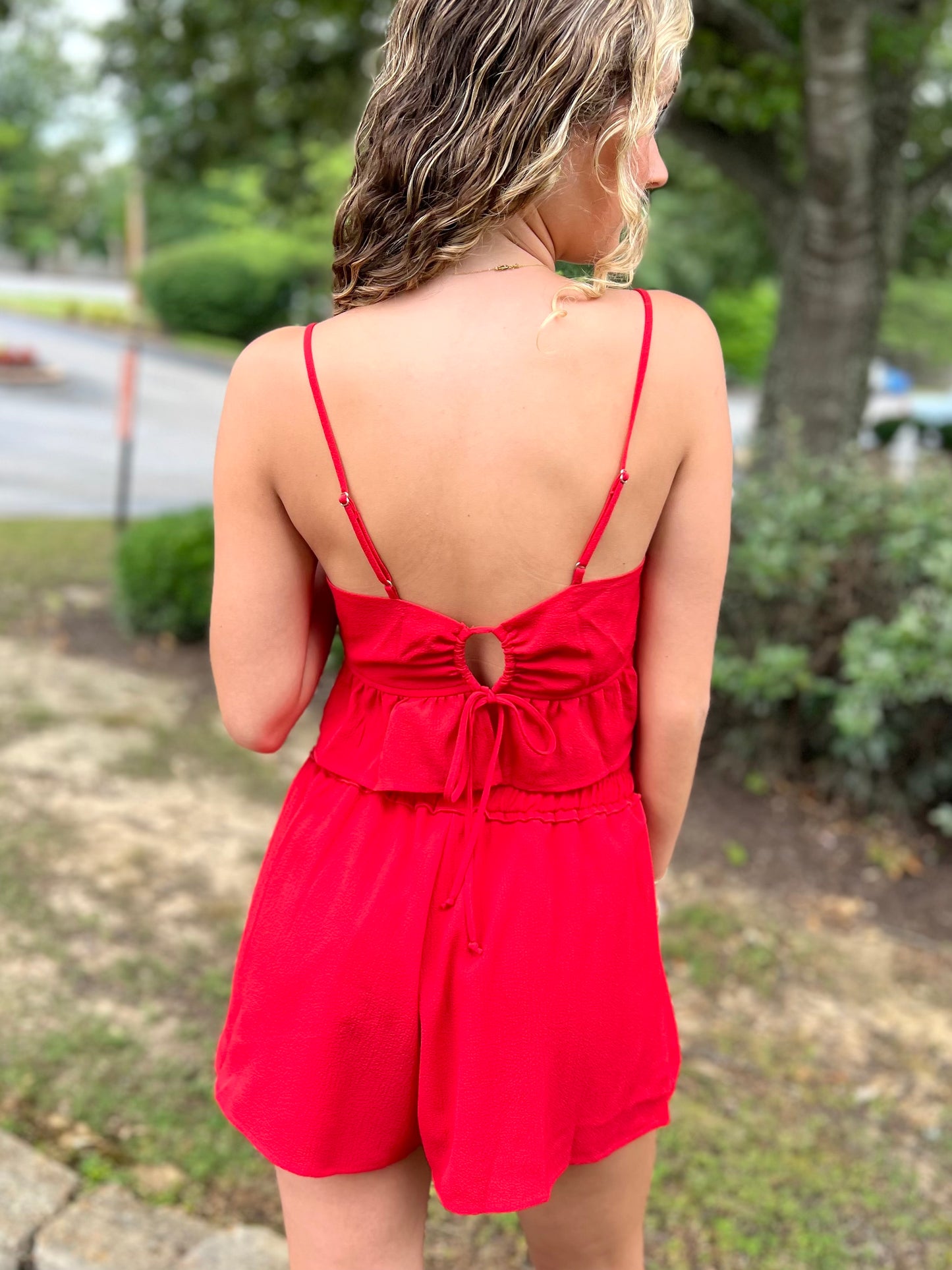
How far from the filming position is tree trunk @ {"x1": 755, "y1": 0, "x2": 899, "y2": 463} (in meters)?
5.46

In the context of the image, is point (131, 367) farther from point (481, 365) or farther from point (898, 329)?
point (898, 329)

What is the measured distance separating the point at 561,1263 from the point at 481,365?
3.93 feet

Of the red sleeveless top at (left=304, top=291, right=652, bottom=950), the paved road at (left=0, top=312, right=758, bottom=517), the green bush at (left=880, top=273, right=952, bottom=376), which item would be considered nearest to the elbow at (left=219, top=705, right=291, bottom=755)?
the red sleeveless top at (left=304, top=291, right=652, bottom=950)

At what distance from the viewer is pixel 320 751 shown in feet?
5.04

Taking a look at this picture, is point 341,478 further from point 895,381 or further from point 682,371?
point 895,381

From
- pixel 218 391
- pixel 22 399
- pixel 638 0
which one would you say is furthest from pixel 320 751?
pixel 218 391

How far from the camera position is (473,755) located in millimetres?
1448

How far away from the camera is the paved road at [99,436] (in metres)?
11.6

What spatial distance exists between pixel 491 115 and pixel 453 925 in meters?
0.88

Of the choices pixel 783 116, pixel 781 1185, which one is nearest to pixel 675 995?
pixel 781 1185

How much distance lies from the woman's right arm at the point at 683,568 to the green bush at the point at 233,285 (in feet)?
93.9

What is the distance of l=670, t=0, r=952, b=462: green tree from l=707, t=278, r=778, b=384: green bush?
26.1 m

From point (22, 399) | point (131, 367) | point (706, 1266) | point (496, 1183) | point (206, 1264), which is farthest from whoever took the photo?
point (22, 399)

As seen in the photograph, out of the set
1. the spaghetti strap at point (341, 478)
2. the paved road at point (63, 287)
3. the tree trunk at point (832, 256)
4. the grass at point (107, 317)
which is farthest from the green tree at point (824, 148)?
the paved road at point (63, 287)
